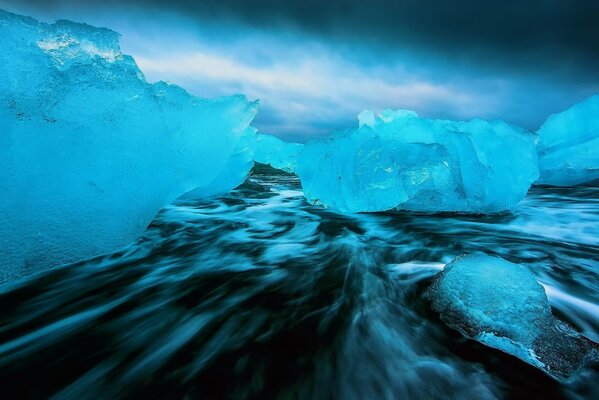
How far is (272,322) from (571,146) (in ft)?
31.4

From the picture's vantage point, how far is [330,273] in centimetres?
261

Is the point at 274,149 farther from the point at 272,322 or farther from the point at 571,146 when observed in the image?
the point at 272,322

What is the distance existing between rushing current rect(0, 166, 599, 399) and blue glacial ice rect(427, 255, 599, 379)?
60 millimetres

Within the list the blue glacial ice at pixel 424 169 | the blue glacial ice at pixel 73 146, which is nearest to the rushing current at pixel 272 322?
the blue glacial ice at pixel 73 146

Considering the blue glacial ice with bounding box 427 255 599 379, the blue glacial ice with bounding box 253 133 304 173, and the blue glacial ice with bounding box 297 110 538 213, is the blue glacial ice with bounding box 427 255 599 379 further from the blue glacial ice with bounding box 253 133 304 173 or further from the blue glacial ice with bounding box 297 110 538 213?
the blue glacial ice with bounding box 253 133 304 173

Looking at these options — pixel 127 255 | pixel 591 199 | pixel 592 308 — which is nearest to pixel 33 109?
pixel 127 255

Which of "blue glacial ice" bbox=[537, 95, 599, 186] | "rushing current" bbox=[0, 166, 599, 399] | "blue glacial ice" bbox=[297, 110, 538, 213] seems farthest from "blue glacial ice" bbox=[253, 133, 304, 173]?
A: "rushing current" bbox=[0, 166, 599, 399]

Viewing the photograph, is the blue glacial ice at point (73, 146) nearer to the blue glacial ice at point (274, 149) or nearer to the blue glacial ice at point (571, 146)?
the blue glacial ice at point (274, 149)

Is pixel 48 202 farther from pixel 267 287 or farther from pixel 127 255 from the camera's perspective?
pixel 267 287

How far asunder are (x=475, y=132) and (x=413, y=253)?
4.15 metres

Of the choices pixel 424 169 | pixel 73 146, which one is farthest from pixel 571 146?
pixel 73 146

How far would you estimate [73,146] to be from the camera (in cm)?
267

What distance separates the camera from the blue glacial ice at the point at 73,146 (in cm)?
235

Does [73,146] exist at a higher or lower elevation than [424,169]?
higher
